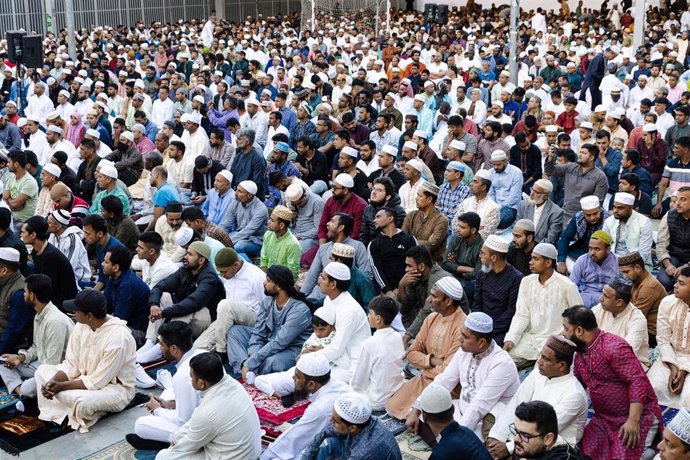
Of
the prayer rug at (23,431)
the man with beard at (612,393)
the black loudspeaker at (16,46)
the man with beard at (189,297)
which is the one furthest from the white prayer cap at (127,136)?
the man with beard at (612,393)

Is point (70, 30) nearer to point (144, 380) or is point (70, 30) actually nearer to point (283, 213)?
point (283, 213)

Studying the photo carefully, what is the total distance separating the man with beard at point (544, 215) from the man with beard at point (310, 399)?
121 inches

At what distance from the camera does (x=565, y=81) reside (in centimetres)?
1290

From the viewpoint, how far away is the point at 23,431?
524 cm

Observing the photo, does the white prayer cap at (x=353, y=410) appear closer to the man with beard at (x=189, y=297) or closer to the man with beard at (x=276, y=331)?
the man with beard at (x=276, y=331)

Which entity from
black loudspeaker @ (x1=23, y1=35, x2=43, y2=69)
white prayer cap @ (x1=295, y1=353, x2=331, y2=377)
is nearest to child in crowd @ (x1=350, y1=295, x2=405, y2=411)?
white prayer cap @ (x1=295, y1=353, x2=331, y2=377)

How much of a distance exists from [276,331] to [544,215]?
2.44 meters

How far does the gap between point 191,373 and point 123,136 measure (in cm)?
559

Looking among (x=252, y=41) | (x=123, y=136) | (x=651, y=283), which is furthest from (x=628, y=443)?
(x=252, y=41)

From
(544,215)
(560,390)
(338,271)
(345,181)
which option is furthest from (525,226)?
(560,390)

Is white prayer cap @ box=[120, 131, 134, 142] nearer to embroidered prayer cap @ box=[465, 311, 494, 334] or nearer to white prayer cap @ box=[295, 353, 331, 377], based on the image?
white prayer cap @ box=[295, 353, 331, 377]

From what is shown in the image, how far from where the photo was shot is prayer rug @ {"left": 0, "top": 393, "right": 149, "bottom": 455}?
5090mm

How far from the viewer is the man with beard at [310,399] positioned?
4.48 metres

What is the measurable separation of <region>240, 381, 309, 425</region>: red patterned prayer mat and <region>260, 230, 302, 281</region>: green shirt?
58.9 inches
